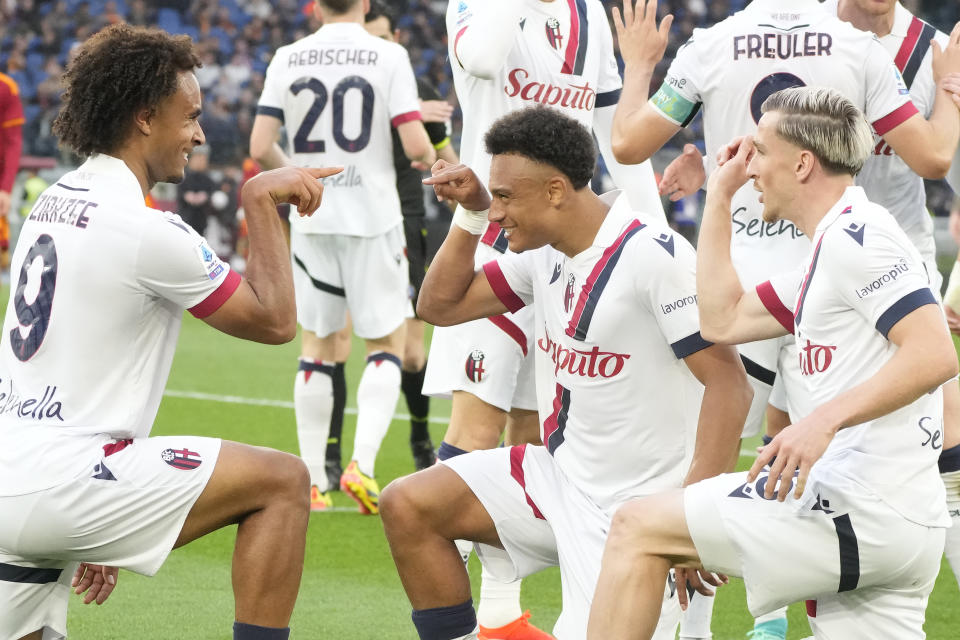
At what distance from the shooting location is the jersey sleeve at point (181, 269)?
11.1 ft

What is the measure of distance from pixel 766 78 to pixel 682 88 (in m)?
0.28

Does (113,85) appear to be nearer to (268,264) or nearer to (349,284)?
(268,264)

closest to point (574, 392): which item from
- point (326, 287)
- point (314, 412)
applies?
point (314, 412)

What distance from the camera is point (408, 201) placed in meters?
8.53

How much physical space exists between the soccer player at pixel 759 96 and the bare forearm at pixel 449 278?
786mm

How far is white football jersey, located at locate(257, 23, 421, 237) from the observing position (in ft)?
22.6

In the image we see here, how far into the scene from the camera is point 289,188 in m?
3.63

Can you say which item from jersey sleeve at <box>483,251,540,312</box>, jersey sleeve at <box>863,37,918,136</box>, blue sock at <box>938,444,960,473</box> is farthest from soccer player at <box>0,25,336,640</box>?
blue sock at <box>938,444,960,473</box>

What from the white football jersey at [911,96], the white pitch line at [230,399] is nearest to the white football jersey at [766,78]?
the white football jersey at [911,96]

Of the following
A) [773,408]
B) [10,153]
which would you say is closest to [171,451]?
[773,408]

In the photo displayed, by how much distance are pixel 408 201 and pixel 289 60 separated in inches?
70.5

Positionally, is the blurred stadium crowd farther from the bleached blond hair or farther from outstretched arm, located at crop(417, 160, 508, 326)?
the bleached blond hair

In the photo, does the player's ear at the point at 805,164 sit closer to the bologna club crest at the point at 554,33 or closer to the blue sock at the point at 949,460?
the blue sock at the point at 949,460

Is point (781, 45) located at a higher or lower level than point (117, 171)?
higher
